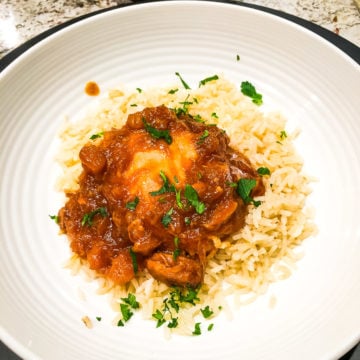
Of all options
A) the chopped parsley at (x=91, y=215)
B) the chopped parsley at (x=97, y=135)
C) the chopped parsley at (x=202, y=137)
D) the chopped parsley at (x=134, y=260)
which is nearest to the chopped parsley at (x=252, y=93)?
the chopped parsley at (x=202, y=137)

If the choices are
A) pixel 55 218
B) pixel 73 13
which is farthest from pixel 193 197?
pixel 73 13

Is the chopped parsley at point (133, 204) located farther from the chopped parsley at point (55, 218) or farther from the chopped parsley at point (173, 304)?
the chopped parsley at point (55, 218)

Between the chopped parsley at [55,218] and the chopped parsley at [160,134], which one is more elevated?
the chopped parsley at [160,134]

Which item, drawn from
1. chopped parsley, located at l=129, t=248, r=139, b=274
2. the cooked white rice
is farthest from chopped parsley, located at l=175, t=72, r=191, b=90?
chopped parsley, located at l=129, t=248, r=139, b=274

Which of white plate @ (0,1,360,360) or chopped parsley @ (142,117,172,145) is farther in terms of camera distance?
chopped parsley @ (142,117,172,145)

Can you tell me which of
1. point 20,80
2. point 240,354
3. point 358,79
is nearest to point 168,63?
point 20,80

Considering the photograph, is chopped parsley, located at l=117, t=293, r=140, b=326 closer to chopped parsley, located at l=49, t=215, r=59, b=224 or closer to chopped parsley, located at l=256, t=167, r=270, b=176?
chopped parsley, located at l=49, t=215, r=59, b=224

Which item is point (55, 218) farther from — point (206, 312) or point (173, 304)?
point (206, 312)
